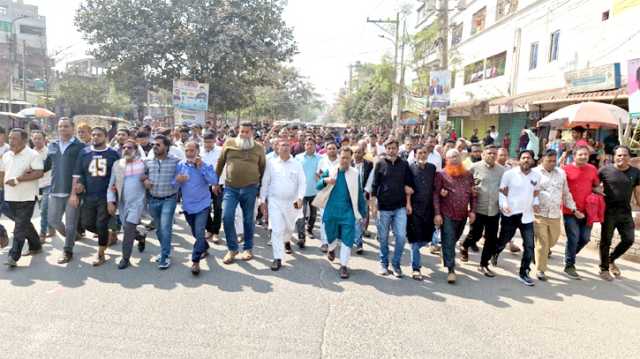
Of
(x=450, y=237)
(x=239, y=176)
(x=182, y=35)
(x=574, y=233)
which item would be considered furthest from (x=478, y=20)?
(x=239, y=176)

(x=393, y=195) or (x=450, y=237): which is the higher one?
(x=393, y=195)

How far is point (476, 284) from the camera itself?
5.59 m

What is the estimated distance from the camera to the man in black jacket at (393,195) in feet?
18.6

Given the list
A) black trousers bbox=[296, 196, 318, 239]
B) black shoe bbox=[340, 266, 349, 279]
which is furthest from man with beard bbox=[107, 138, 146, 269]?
black shoe bbox=[340, 266, 349, 279]

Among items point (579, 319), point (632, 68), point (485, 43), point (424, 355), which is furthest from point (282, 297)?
point (485, 43)

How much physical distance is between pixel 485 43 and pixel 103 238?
81.9 ft

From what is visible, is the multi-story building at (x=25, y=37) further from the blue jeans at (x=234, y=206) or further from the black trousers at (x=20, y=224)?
the blue jeans at (x=234, y=206)

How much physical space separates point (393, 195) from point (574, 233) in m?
2.54

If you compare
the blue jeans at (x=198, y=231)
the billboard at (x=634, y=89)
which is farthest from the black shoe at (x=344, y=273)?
the billboard at (x=634, y=89)

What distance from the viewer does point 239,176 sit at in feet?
19.8

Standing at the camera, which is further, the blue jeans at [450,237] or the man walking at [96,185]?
the man walking at [96,185]

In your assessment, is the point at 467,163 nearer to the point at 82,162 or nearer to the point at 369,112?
the point at 82,162

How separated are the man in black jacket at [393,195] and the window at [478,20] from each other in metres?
24.3

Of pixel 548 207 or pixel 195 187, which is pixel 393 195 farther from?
pixel 195 187
